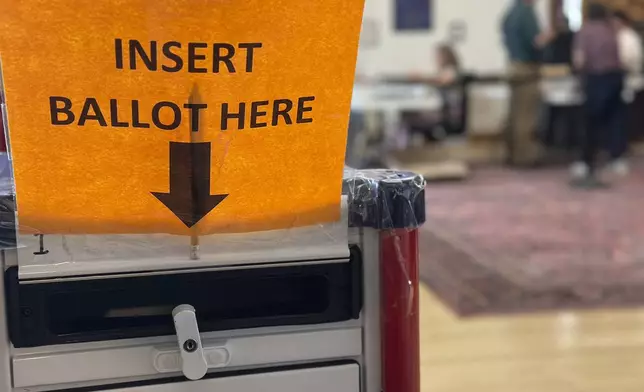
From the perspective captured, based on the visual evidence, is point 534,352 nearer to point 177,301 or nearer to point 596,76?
point 177,301

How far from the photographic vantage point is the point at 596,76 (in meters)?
4.71

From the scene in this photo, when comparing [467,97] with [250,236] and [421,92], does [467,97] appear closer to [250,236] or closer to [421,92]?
[421,92]

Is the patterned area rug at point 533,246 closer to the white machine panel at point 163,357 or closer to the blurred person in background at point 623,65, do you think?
the blurred person in background at point 623,65

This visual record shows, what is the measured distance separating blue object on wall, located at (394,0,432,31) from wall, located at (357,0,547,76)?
0.15ft

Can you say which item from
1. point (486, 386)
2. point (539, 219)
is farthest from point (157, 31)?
point (539, 219)

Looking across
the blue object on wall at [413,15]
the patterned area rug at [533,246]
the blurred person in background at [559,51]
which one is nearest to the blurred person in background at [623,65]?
the patterned area rug at [533,246]

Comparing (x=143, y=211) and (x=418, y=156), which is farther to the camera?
(x=418, y=156)

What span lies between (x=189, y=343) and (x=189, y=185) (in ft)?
0.51

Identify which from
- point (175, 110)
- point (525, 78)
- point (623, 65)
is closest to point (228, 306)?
point (175, 110)

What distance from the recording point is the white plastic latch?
0.75 m

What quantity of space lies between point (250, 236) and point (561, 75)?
5.22m

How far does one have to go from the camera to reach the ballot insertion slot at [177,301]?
759mm

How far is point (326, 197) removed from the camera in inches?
30.6

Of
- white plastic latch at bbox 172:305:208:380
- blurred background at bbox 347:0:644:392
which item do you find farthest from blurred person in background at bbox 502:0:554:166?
white plastic latch at bbox 172:305:208:380
